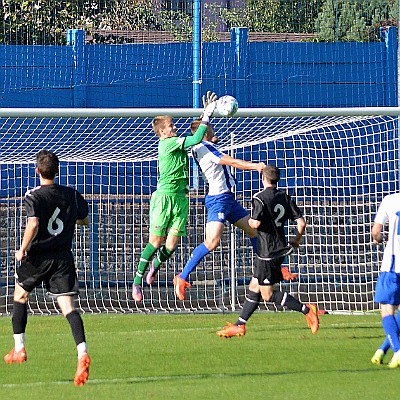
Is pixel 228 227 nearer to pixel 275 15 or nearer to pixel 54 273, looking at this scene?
pixel 275 15

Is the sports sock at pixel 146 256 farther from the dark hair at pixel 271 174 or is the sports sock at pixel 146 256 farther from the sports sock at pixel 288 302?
the dark hair at pixel 271 174

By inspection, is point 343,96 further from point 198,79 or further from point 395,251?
point 395,251

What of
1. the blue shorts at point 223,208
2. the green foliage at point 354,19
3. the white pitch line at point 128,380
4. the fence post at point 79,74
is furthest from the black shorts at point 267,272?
the fence post at point 79,74

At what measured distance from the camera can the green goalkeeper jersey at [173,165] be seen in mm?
11414

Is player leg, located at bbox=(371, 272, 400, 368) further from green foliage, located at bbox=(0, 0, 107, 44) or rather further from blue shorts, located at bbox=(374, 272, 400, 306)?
green foliage, located at bbox=(0, 0, 107, 44)

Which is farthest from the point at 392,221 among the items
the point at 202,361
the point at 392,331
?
the point at 202,361

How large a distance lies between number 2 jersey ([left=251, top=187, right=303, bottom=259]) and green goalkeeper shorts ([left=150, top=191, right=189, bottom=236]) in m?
1.14

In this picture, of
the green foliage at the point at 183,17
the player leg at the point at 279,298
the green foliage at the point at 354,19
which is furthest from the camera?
the green foliage at the point at 354,19

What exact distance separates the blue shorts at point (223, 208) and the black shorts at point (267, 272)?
902 mm

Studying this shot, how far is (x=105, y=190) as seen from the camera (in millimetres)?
16828

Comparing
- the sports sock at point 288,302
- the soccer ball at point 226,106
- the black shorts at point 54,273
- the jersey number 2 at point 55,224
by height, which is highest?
the soccer ball at point 226,106

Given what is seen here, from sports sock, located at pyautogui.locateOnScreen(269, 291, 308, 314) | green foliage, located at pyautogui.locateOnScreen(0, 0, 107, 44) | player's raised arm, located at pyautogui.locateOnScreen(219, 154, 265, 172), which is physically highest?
green foliage, located at pyautogui.locateOnScreen(0, 0, 107, 44)

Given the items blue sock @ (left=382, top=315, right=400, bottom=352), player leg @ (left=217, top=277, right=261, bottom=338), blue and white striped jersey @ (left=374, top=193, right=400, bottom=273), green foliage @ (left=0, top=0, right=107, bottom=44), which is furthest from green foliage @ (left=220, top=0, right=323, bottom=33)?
blue sock @ (left=382, top=315, right=400, bottom=352)

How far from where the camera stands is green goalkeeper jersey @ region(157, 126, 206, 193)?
11.4m
